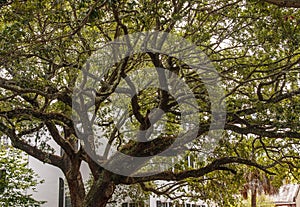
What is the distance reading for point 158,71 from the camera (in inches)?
298

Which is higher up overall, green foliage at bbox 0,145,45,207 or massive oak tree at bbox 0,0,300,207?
massive oak tree at bbox 0,0,300,207

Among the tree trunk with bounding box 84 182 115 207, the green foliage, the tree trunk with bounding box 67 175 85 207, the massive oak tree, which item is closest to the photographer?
the massive oak tree

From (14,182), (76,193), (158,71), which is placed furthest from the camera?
(14,182)

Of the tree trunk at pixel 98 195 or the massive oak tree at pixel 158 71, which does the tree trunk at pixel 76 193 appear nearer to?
the massive oak tree at pixel 158 71

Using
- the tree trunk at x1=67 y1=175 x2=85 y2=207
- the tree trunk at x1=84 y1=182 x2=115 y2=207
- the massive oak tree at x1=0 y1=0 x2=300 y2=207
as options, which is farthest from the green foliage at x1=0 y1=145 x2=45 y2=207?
the tree trunk at x1=84 y1=182 x2=115 y2=207

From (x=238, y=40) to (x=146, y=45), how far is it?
188 centimetres


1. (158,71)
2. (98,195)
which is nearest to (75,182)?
(98,195)

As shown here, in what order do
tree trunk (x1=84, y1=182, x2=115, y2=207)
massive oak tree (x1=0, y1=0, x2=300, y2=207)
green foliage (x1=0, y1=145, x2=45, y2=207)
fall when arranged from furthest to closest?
green foliage (x1=0, y1=145, x2=45, y2=207) → tree trunk (x1=84, y1=182, x2=115, y2=207) → massive oak tree (x1=0, y1=0, x2=300, y2=207)

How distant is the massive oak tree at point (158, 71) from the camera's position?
21.2 ft

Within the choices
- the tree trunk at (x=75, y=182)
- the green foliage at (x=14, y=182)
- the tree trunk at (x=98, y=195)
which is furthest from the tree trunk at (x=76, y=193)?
the green foliage at (x=14, y=182)

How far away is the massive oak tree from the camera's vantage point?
6457mm

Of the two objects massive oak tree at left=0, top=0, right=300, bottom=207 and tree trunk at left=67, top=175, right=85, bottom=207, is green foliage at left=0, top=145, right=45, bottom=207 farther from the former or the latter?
massive oak tree at left=0, top=0, right=300, bottom=207

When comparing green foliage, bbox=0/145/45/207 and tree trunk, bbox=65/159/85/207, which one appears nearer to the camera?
tree trunk, bbox=65/159/85/207

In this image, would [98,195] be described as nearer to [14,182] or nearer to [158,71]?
[14,182]
